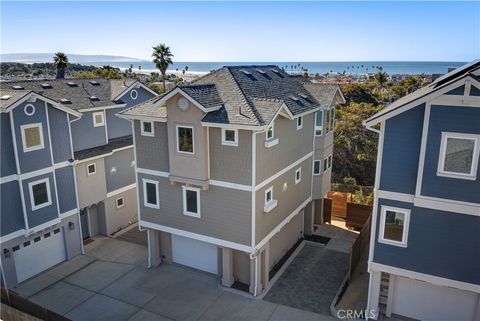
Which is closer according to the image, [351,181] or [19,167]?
[19,167]

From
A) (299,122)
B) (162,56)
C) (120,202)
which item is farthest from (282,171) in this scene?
(162,56)

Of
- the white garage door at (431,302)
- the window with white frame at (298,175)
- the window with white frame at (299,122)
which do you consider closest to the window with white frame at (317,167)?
the window with white frame at (298,175)

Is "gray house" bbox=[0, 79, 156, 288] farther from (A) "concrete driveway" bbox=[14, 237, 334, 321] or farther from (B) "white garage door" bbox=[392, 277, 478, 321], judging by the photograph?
(B) "white garage door" bbox=[392, 277, 478, 321]

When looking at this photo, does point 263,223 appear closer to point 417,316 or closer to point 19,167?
point 417,316

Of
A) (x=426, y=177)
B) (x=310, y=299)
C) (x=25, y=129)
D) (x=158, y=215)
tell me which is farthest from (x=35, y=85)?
(x=426, y=177)

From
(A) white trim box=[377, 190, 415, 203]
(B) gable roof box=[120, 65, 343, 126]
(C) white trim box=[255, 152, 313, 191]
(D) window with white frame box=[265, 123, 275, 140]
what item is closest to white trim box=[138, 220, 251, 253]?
(C) white trim box=[255, 152, 313, 191]

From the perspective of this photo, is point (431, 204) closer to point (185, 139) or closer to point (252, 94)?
point (252, 94)
